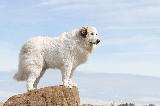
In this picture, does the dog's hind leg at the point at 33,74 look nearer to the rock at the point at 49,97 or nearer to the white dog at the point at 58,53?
the white dog at the point at 58,53

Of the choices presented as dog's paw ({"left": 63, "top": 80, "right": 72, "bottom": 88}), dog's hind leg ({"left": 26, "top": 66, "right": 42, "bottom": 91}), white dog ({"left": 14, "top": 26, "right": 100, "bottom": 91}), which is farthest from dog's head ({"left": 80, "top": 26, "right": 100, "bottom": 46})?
dog's hind leg ({"left": 26, "top": 66, "right": 42, "bottom": 91})

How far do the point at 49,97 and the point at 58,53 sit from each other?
166cm

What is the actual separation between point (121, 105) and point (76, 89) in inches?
321

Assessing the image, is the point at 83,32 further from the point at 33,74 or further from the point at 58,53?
the point at 33,74

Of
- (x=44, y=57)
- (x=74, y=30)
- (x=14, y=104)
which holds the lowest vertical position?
(x=14, y=104)

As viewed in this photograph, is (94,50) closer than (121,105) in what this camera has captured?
Yes

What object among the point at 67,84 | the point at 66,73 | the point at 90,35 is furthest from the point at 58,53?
the point at 90,35

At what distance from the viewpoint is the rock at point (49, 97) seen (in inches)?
700

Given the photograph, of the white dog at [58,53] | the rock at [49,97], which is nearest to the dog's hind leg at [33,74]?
the white dog at [58,53]

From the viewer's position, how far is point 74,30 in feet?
59.0

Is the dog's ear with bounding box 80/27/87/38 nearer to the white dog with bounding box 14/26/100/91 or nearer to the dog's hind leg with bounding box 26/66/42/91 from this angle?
the white dog with bounding box 14/26/100/91

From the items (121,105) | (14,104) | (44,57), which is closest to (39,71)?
(44,57)

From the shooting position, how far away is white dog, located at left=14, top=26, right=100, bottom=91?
682 inches

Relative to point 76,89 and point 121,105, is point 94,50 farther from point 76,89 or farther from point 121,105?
point 121,105
